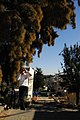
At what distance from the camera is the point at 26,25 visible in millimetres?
20609

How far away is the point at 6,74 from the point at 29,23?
3.60 metres

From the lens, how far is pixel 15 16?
1964 centimetres

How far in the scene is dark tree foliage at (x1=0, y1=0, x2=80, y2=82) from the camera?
19.6m

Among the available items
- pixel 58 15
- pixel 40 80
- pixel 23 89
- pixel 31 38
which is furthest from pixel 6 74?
pixel 40 80

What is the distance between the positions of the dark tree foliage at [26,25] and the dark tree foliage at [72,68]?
2144 cm

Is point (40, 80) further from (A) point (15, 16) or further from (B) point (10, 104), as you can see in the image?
(A) point (15, 16)

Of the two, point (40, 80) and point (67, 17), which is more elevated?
point (40, 80)

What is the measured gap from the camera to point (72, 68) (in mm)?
46938

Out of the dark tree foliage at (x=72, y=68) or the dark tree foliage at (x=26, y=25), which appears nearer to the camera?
the dark tree foliage at (x=26, y=25)

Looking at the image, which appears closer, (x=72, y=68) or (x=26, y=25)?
(x=26, y=25)

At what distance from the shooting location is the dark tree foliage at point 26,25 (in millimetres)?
19625

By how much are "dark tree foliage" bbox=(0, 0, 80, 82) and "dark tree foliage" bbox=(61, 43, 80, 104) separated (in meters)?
21.4

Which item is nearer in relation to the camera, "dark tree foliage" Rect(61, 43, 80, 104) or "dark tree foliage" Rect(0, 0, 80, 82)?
"dark tree foliage" Rect(0, 0, 80, 82)

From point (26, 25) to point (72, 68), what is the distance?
2679cm
